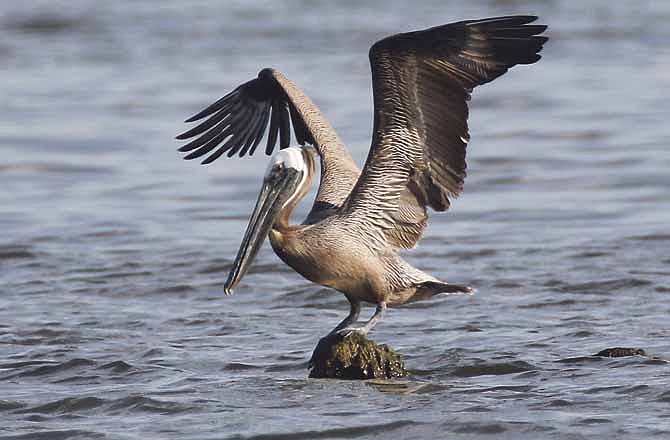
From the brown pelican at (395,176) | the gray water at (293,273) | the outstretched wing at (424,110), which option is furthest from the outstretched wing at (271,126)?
the gray water at (293,273)

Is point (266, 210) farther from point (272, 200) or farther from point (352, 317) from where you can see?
point (352, 317)

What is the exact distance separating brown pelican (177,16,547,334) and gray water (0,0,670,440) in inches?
23.9

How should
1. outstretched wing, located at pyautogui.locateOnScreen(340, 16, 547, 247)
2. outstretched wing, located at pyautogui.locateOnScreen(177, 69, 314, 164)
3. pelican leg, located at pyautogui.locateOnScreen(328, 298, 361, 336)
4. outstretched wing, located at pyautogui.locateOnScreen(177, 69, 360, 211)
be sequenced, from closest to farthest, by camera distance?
outstretched wing, located at pyautogui.locateOnScreen(340, 16, 547, 247), pelican leg, located at pyautogui.locateOnScreen(328, 298, 361, 336), outstretched wing, located at pyautogui.locateOnScreen(177, 69, 360, 211), outstretched wing, located at pyautogui.locateOnScreen(177, 69, 314, 164)

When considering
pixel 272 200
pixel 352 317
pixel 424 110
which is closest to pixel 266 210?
pixel 272 200

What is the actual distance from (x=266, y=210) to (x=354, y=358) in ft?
3.07

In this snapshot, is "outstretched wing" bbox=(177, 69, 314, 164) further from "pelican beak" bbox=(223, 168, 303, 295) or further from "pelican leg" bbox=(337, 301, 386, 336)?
"pelican leg" bbox=(337, 301, 386, 336)

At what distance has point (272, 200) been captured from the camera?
7605 mm

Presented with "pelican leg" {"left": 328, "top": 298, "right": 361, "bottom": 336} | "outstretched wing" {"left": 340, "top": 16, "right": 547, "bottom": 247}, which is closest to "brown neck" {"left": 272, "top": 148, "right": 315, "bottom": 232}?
"outstretched wing" {"left": 340, "top": 16, "right": 547, "bottom": 247}

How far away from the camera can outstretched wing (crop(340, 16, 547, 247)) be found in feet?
24.5

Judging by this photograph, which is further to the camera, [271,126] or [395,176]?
[271,126]

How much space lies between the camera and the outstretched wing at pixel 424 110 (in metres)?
7.45

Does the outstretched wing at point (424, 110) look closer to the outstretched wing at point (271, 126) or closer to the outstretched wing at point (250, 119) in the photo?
the outstretched wing at point (271, 126)

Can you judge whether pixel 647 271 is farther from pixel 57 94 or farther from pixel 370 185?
pixel 57 94

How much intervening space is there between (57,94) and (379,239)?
38.7 feet
